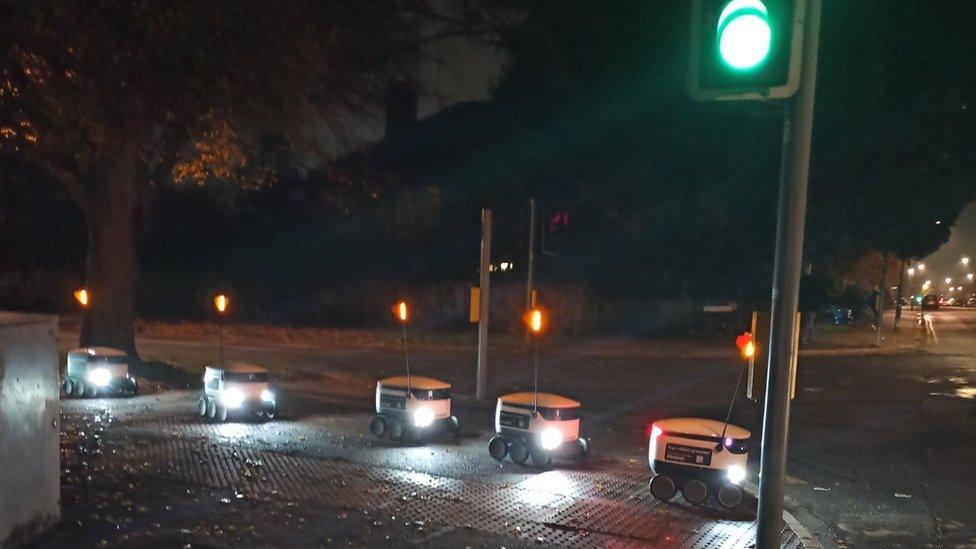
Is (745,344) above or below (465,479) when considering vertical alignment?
above

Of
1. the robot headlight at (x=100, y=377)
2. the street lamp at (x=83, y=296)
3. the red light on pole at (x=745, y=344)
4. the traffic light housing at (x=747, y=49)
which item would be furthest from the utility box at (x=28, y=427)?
the street lamp at (x=83, y=296)

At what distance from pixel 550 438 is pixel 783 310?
224 inches

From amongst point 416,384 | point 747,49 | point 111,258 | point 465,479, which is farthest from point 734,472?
point 111,258

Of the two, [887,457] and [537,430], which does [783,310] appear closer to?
[537,430]

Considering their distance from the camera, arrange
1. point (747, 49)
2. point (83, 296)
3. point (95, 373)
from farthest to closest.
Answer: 1. point (83, 296)
2. point (95, 373)
3. point (747, 49)

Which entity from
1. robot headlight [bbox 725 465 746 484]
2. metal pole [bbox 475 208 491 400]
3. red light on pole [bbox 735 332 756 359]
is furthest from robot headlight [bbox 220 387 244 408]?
red light on pole [bbox 735 332 756 359]

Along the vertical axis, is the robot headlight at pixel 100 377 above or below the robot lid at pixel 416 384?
below

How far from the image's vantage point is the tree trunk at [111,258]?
1770 cm

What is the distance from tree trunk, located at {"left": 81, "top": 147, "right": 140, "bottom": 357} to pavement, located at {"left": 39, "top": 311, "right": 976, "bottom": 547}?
93.1 inches

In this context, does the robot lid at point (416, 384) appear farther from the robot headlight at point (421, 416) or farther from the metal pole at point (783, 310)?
the metal pole at point (783, 310)

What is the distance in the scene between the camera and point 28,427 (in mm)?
6312

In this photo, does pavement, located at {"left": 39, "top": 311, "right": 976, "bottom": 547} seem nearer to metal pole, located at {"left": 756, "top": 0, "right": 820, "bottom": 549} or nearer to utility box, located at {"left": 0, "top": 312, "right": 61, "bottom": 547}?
utility box, located at {"left": 0, "top": 312, "right": 61, "bottom": 547}

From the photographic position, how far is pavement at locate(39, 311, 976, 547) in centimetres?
722

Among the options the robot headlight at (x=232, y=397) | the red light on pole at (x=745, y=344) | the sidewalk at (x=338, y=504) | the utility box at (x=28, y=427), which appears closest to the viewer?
the red light on pole at (x=745, y=344)
